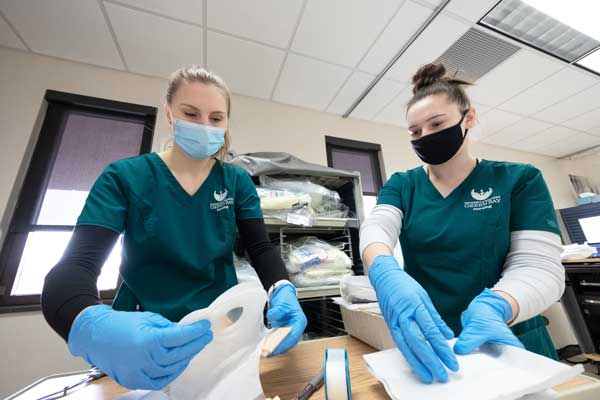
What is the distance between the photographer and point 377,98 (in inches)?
91.0

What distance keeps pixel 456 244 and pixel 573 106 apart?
11.3 feet

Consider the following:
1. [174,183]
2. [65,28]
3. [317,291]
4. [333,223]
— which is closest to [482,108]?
[333,223]

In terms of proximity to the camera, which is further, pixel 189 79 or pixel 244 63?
pixel 244 63

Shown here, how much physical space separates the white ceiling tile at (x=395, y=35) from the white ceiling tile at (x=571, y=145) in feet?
11.4

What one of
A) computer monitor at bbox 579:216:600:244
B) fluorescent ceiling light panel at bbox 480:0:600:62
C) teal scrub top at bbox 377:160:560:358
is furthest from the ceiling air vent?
computer monitor at bbox 579:216:600:244

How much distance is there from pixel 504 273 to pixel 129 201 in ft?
3.45

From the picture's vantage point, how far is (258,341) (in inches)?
18.4

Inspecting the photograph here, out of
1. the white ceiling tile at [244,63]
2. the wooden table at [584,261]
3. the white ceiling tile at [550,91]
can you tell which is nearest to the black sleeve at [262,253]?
the white ceiling tile at [244,63]

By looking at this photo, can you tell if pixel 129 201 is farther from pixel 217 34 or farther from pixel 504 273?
pixel 217 34

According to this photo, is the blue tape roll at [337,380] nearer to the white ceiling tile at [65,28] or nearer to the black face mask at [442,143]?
the black face mask at [442,143]

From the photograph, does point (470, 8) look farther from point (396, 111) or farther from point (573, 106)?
point (573, 106)

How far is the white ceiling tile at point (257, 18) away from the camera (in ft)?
4.68

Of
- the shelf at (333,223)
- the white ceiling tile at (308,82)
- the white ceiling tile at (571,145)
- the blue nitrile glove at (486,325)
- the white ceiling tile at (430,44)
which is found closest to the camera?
the blue nitrile glove at (486,325)

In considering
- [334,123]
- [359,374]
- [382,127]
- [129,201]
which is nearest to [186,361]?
[359,374]
